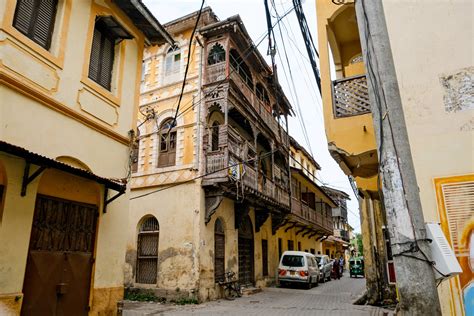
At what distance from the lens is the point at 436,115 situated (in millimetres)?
5430

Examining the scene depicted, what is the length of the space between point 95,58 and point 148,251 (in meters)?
8.58

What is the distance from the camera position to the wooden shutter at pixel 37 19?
229 inches

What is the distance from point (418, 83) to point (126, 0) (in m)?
6.60

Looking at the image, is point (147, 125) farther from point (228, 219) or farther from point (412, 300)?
point (412, 300)

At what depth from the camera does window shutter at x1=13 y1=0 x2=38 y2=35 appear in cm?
575

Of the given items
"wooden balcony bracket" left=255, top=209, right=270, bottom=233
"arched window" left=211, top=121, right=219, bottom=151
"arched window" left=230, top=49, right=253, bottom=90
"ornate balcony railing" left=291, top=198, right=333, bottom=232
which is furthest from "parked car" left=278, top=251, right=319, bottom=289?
"arched window" left=230, top=49, right=253, bottom=90

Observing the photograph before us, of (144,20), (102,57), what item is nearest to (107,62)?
(102,57)

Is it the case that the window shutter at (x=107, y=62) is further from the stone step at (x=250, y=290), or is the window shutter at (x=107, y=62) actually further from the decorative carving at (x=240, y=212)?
the stone step at (x=250, y=290)

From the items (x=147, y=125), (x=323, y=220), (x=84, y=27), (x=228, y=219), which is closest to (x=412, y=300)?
(x=84, y=27)

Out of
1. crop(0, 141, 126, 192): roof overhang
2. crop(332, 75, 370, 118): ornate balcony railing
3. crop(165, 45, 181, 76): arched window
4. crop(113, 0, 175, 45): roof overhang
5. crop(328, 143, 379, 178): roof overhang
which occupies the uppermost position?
crop(165, 45, 181, 76): arched window

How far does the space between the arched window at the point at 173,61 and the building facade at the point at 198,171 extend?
2.1 inches

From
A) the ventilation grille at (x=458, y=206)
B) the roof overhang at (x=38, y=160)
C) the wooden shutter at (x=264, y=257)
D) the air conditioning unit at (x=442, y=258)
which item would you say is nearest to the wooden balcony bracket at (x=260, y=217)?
the wooden shutter at (x=264, y=257)

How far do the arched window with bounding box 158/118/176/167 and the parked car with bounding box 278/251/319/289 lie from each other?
9207 millimetres

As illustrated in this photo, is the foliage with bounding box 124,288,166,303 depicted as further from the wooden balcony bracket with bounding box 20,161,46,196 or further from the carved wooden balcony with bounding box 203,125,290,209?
the wooden balcony bracket with bounding box 20,161,46,196
